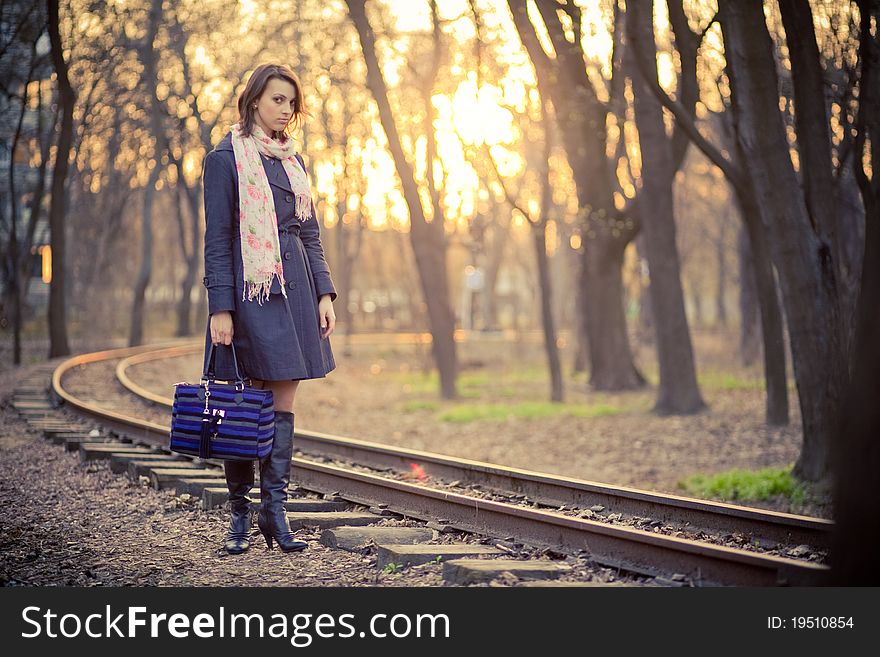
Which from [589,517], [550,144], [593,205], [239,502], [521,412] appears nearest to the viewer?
[239,502]

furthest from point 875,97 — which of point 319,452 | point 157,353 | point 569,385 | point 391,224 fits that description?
point 391,224

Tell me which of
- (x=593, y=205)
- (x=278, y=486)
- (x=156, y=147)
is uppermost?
(x=156, y=147)

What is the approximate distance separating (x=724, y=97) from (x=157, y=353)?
14772 mm

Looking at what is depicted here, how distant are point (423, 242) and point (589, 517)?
14.3 meters

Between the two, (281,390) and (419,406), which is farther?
(419,406)

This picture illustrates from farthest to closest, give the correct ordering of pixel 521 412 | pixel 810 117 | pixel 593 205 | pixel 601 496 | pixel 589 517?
1. pixel 593 205
2. pixel 521 412
3. pixel 810 117
4. pixel 601 496
5. pixel 589 517

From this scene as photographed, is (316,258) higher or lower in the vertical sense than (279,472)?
higher

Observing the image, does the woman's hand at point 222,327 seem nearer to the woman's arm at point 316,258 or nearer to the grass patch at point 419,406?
the woman's arm at point 316,258

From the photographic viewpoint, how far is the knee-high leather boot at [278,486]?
544 cm

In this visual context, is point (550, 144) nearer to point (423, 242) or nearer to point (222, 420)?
point (423, 242)

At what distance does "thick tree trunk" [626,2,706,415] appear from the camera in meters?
16.6

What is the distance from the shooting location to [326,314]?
5445 millimetres

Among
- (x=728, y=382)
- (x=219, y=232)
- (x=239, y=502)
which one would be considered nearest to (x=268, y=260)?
(x=219, y=232)

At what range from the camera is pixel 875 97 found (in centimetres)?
1161
